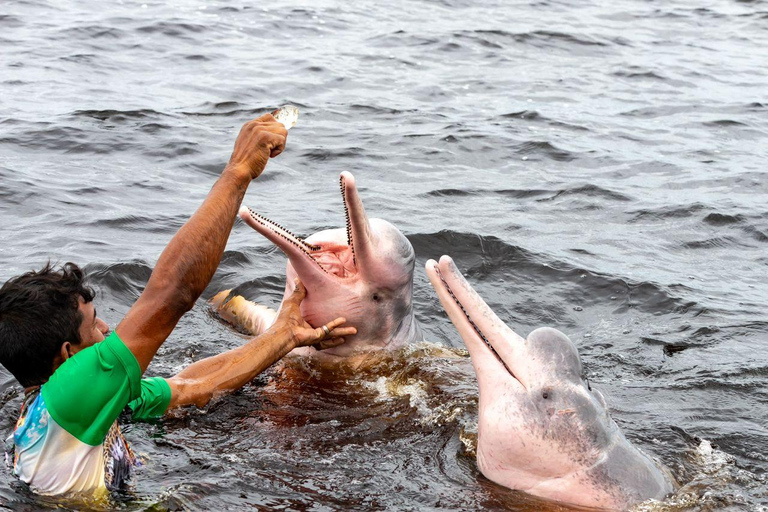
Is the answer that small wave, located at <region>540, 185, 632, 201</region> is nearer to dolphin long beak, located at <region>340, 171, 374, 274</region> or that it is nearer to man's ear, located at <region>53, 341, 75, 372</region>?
dolphin long beak, located at <region>340, 171, 374, 274</region>

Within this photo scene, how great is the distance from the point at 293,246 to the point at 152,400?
141 cm

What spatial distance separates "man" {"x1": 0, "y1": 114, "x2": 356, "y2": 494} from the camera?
15.3ft

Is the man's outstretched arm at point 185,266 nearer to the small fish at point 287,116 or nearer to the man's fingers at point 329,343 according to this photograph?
the small fish at point 287,116

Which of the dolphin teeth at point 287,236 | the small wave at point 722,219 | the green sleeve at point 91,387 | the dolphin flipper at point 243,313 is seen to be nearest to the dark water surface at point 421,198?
the small wave at point 722,219

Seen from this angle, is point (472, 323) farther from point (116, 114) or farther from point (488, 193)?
point (116, 114)

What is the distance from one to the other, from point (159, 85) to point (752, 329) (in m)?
10.7

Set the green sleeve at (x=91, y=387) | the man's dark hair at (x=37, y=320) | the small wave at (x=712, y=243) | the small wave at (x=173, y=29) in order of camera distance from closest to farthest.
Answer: the green sleeve at (x=91, y=387)
the man's dark hair at (x=37, y=320)
the small wave at (x=712, y=243)
the small wave at (x=173, y=29)

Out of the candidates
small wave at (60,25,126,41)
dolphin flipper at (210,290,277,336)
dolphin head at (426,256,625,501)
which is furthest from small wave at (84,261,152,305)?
small wave at (60,25,126,41)

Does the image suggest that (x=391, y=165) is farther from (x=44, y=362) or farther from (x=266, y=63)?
(x=44, y=362)

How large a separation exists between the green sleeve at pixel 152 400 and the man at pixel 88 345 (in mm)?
346

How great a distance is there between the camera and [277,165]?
1294cm

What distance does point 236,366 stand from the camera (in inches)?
252

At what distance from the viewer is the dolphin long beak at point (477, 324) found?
5.74 meters

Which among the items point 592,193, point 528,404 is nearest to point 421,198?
point 592,193
